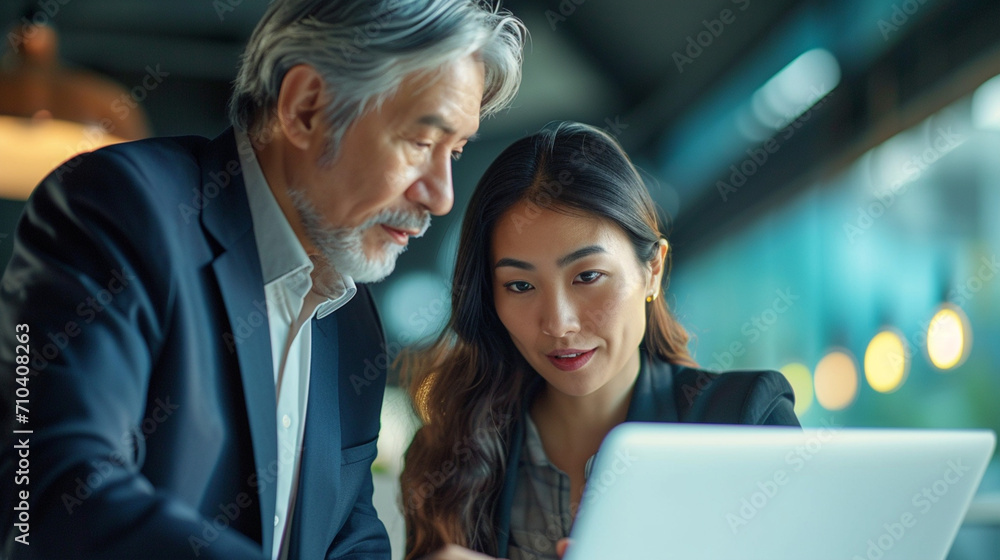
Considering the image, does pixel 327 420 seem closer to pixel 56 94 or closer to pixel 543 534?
pixel 543 534

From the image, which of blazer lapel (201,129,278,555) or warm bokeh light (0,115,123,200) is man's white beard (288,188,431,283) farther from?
warm bokeh light (0,115,123,200)

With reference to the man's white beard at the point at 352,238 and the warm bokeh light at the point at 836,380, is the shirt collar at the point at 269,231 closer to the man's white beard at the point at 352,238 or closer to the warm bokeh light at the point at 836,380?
the man's white beard at the point at 352,238

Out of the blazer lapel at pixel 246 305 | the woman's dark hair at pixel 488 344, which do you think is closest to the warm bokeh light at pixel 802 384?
the woman's dark hair at pixel 488 344

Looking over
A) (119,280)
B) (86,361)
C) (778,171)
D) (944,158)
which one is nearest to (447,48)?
(119,280)

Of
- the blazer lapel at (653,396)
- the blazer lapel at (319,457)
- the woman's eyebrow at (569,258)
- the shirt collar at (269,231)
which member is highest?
the woman's eyebrow at (569,258)

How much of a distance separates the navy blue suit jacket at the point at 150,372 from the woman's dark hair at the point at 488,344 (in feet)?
1.11

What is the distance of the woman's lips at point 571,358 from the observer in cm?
169

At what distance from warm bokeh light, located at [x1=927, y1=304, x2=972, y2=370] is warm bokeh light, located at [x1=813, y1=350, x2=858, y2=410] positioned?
0.63 meters

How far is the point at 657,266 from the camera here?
187 centimetres

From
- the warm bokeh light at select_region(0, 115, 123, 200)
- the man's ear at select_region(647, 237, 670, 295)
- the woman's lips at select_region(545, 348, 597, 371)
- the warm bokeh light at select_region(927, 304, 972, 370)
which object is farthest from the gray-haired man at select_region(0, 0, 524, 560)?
the warm bokeh light at select_region(927, 304, 972, 370)

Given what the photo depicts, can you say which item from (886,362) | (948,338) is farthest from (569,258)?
(886,362)

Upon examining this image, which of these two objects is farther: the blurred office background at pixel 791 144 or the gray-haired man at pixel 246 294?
the blurred office background at pixel 791 144

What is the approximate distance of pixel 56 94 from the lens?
305cm

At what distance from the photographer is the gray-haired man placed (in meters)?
0.99
